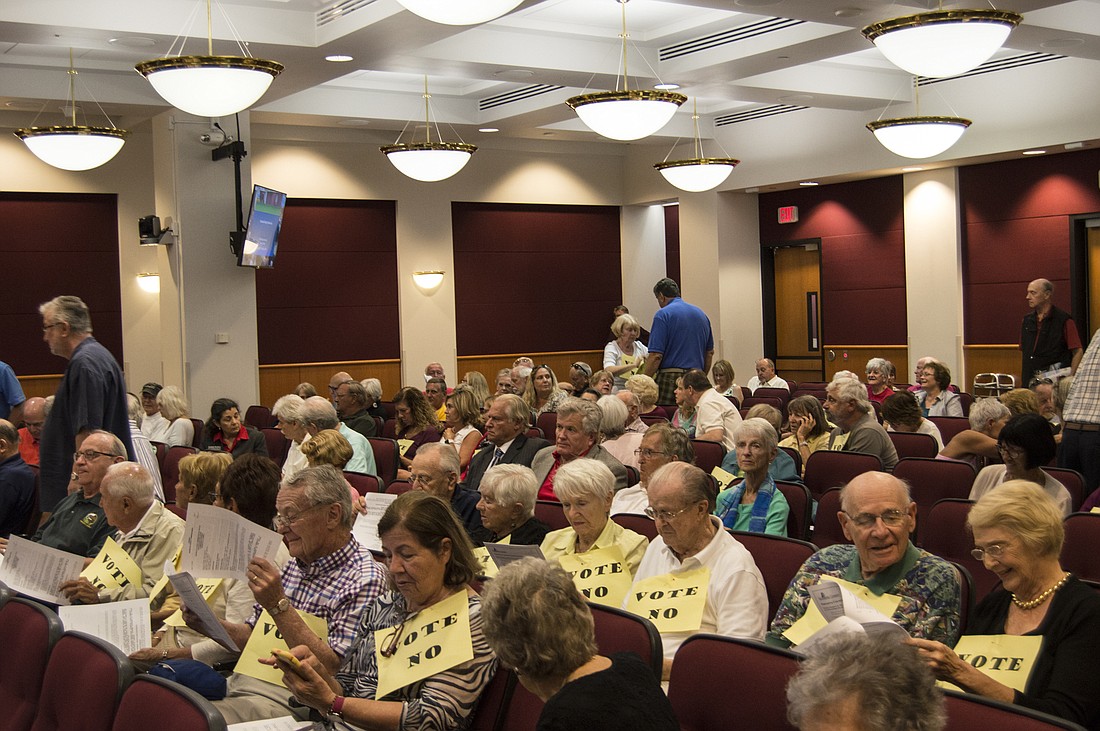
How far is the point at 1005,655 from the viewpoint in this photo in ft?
8.86

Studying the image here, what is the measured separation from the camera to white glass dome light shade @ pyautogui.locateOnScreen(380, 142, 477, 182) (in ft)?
39.3

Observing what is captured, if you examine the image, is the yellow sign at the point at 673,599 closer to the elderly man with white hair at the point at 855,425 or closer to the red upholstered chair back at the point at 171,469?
the elderly man with white hair at the point at 855,425

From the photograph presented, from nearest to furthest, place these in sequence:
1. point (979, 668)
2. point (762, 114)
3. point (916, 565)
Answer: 1. point (979, 668)
2. point (916, 565)
3. point (762, 114)

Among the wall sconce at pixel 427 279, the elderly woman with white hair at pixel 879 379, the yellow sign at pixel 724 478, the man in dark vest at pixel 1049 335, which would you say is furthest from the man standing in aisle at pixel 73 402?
the wall sconce at pixel 427 279

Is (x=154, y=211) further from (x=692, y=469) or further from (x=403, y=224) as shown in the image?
(x=692, y=469)

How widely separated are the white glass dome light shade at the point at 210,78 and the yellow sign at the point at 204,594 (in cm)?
435

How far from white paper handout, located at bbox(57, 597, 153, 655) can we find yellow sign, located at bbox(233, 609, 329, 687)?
56 cm

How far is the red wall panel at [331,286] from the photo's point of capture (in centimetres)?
1448

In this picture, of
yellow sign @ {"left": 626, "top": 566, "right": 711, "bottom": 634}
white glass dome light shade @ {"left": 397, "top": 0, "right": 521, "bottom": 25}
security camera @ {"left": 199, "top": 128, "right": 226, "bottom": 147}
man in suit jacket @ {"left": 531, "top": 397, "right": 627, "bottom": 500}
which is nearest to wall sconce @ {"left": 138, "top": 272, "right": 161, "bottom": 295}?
security camera @ {"left": 199, "top": 128, "right": 226, "bottom": 147}

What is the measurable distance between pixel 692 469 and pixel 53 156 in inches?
342

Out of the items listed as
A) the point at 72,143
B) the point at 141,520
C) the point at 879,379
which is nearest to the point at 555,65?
the point at 879,379

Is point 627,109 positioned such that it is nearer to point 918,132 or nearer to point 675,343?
point 675,343

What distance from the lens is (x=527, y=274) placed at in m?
16.5

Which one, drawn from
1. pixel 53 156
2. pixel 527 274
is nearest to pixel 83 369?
pixel 53 156
